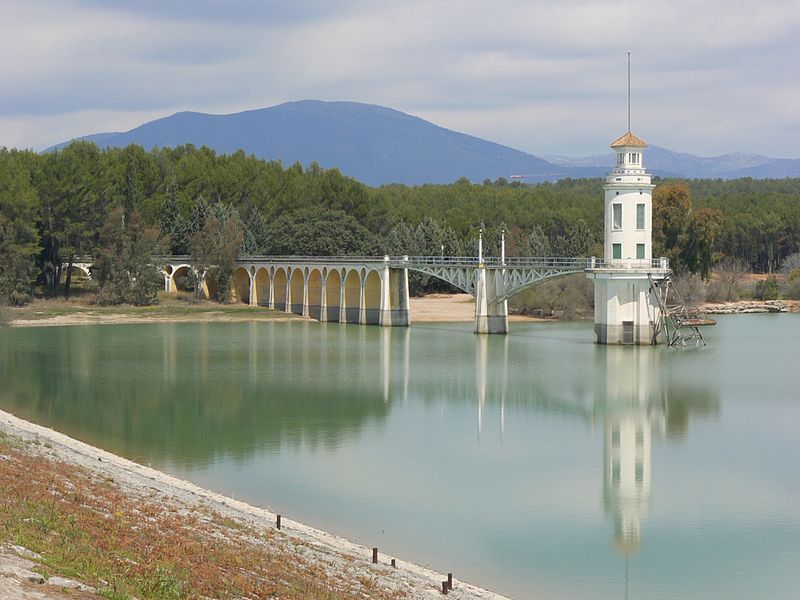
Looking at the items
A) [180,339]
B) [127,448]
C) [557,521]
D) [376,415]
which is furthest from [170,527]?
[180,339]

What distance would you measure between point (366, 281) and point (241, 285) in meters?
19.8

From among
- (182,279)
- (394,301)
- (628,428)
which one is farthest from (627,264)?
(182,279)

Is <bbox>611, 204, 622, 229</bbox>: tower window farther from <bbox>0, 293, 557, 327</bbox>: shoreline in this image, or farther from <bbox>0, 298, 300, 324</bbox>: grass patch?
<bbox>0, 298, 300, 324</bbox>: grass patch

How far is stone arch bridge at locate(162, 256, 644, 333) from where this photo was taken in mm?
80312

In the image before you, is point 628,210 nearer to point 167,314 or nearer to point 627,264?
point 627,264

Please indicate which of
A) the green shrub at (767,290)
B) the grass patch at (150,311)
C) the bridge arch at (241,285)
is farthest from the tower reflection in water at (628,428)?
the green shrub at (767,290)

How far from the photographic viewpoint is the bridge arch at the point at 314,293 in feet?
324

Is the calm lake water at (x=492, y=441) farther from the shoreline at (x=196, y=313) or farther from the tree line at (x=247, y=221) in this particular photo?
the tree line at (x=247, y=221)

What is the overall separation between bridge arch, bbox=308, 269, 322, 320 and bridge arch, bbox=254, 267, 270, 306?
6378mm

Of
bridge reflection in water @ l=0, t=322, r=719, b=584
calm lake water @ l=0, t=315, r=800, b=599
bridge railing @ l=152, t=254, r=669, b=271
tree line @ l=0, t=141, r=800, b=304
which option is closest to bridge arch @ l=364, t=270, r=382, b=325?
bridge railing @ l=152, t=254, r=669, b=271

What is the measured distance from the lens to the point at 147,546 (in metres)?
20.4

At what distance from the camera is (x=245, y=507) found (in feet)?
94.7

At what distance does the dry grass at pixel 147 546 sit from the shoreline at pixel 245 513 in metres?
0.39

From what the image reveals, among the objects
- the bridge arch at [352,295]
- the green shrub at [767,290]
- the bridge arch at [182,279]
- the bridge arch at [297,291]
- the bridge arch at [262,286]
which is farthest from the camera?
the green shrub at [767,290]
